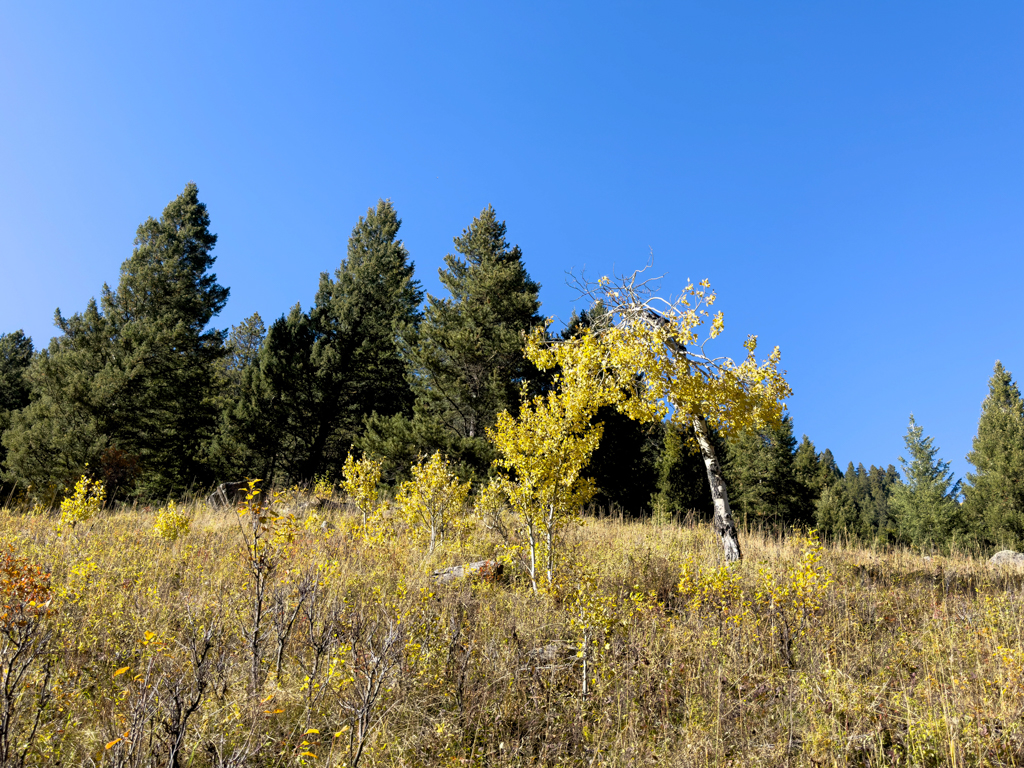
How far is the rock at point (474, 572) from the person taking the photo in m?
6.43

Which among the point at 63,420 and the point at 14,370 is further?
the point at 14,370

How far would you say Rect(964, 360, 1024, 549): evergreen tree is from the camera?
69.9 ft

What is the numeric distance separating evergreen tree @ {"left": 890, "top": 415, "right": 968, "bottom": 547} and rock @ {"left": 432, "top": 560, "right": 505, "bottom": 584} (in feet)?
79.4

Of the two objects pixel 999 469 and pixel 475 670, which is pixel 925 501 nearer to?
pixel 999 469

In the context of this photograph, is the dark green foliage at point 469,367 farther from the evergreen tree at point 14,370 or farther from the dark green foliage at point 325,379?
the evergreen tree at point 14,370

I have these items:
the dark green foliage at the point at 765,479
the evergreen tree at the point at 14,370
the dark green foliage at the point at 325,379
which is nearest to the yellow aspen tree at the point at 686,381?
the dark green foliage at the point at 325,379

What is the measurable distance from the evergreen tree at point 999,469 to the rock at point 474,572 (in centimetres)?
2454

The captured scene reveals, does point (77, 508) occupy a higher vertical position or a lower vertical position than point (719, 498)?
lower

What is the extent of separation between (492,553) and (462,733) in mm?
5288

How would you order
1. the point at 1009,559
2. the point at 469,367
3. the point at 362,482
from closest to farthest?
the point at 362,482 < the point at 1009,559 < the point at 469,367

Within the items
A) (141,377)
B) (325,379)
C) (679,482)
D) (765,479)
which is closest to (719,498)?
(679,482)

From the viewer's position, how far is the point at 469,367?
17.8 metres

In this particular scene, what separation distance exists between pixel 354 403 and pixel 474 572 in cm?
1841

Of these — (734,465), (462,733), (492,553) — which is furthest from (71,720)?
(734,465)
